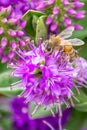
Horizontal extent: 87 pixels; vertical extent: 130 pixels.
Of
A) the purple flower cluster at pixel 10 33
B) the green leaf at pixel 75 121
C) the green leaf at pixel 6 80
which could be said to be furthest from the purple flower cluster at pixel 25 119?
the purple flower cluster at pixel 10 33

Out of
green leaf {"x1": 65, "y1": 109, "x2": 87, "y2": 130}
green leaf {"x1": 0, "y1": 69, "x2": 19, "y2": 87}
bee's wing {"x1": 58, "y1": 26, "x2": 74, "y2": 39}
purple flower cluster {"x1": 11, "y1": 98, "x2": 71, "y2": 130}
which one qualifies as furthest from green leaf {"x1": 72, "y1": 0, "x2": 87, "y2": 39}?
green leaf {"x1": 65, "y1": 109, "x2": 87, "y2": 130}

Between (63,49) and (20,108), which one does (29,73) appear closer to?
(63,49)

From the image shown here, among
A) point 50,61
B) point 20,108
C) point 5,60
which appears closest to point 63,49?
point 50,61

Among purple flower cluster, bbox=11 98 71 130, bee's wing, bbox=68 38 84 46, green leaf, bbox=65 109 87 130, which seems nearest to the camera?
bee's wing, bbox=68 38 84 46

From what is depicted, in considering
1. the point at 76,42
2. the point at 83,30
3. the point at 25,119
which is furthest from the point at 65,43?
the point at 25,119

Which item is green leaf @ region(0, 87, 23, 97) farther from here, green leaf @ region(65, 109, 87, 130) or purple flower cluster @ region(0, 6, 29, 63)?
green leaf @ region(65, 109, 87, 130)

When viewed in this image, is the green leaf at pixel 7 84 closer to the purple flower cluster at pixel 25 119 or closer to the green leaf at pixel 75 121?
the purple flower cluster at pixel 25 119
